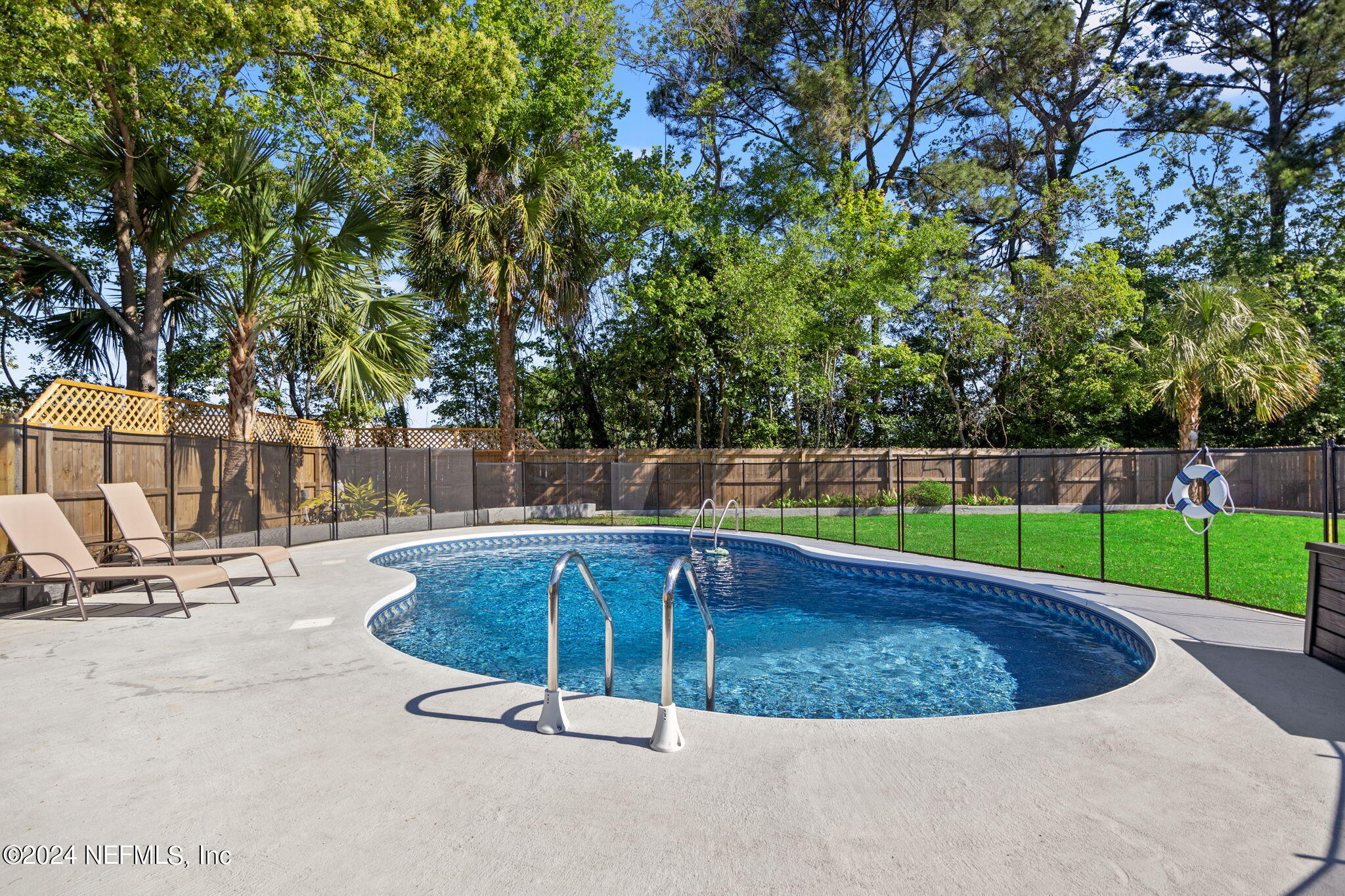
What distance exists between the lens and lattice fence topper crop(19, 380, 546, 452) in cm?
855

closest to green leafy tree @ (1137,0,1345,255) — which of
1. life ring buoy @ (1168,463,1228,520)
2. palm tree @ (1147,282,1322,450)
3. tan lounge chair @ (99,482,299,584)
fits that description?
palm tree @ (1147,282,1322,450)

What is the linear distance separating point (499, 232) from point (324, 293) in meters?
5.33

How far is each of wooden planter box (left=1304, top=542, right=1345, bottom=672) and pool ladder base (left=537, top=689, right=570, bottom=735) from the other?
461cm

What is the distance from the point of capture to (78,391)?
8828 mm

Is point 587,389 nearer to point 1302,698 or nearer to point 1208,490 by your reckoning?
point 1208,490

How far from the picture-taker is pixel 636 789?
8.59 ft

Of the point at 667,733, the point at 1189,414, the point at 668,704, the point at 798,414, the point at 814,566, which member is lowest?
the point at 814,566

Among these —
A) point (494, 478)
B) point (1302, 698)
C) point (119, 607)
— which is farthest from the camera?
point (494, 478)

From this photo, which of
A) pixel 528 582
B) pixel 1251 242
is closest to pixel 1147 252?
pixel 1251 242

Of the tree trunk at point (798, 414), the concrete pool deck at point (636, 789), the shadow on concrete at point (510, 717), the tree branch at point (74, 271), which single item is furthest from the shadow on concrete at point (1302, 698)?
the tree branch at point (74, 271)

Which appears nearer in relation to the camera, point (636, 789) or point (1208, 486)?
point (636, 789)

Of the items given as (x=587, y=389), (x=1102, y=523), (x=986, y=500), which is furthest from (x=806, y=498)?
(x=1102, y=523)

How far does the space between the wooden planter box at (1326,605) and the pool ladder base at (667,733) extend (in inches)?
162

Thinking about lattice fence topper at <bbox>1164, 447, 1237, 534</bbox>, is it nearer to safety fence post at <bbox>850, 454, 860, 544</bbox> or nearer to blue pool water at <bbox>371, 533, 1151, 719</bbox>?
blue pool water at <bbox>371, 533, 1151, 719</bbox>
